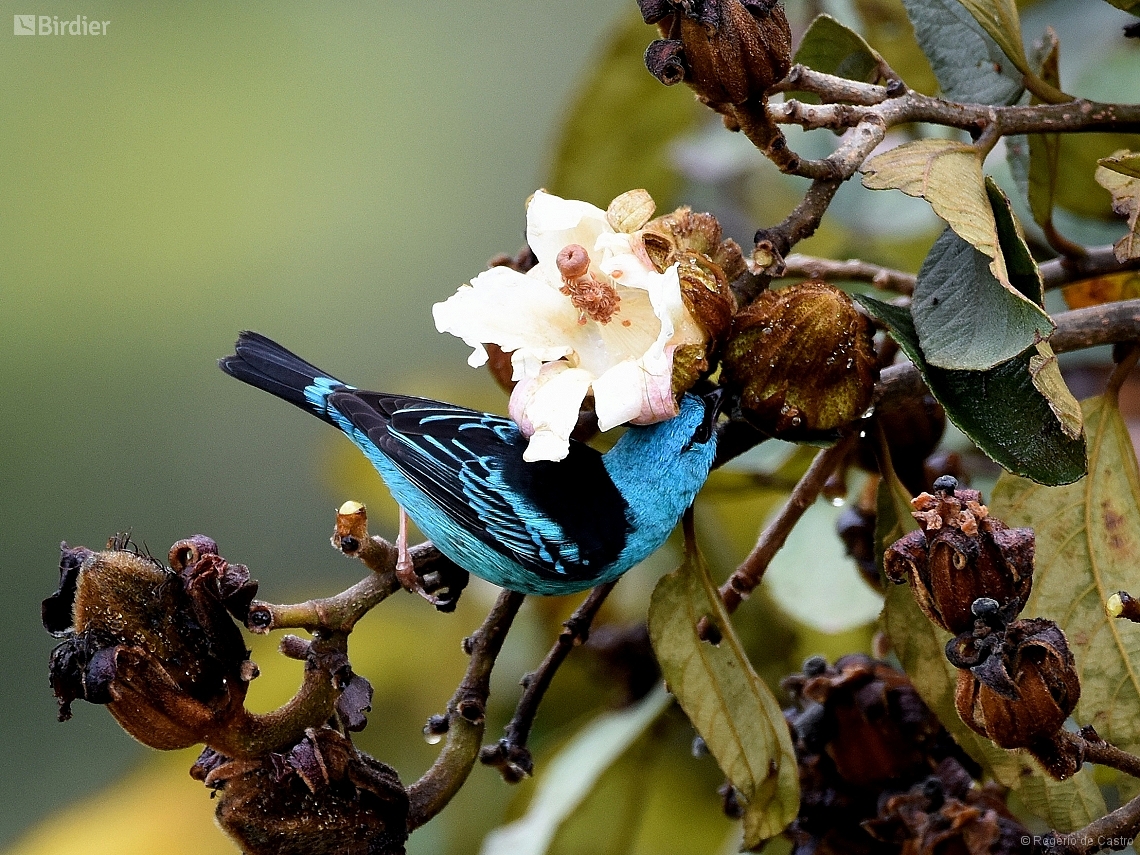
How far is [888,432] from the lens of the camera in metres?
1.45

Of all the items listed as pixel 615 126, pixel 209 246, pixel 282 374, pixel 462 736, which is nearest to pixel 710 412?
pixel 462 736

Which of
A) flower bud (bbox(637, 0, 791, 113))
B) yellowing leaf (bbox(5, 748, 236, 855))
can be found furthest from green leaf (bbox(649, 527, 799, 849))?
yellowing leaf (bbox(5, 748, 236, 855))

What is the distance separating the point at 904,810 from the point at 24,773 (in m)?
3.31

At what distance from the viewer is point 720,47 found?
1015 millimetres

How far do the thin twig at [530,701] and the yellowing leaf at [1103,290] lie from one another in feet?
2.59

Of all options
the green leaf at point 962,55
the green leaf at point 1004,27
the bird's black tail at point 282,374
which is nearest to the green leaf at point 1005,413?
the green leaf at point 1004,27

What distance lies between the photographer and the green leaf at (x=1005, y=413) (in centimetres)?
115

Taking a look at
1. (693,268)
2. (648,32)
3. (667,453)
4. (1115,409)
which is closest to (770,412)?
(693,268)

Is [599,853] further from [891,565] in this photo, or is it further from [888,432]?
[891,565]

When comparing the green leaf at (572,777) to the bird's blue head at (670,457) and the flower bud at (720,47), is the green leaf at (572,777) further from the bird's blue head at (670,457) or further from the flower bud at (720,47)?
the flower bud at (720,47)

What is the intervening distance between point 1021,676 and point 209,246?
12.9 feet

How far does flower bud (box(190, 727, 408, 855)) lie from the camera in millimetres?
1067

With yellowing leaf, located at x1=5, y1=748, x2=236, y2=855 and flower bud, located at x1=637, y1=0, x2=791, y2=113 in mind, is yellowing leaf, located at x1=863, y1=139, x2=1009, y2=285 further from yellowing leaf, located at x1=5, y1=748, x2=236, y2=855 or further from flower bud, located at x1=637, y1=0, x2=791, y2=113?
yellowing leaf, located at x1=5, y1=748, x2=236, y2=855

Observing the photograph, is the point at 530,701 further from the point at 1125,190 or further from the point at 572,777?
the point at 1125,190
